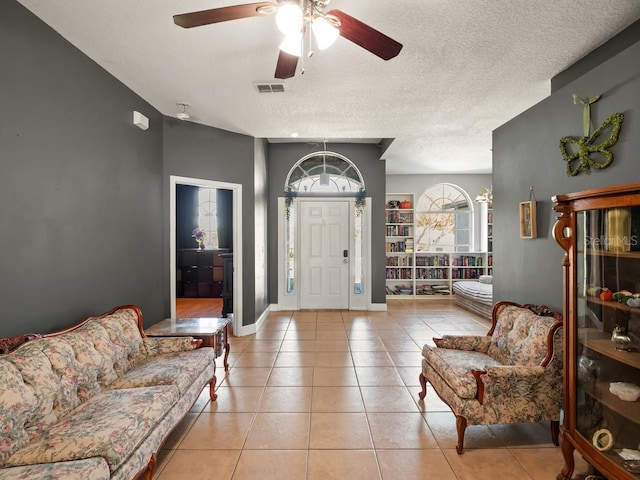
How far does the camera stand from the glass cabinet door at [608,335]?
5.70 feet

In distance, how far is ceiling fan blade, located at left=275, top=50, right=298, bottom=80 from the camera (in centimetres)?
207

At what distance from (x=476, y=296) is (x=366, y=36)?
18.3ft

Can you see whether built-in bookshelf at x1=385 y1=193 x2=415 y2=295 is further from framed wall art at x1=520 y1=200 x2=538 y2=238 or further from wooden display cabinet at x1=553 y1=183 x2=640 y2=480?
wooden display cabinet at x1=553 y1=183 x2=640 y2=480

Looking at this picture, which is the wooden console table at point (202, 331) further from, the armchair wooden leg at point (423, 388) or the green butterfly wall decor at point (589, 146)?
the green butterfly wall decor at point (589, 146)

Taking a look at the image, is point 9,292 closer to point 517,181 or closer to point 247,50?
point 247,50

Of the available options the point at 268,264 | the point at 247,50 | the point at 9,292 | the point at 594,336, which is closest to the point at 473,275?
the point at 268,264

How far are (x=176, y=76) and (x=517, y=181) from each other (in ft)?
11.1

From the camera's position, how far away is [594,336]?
77.1 inches

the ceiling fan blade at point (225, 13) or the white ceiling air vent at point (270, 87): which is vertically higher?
the white ceiling air vent at point (270, 87)

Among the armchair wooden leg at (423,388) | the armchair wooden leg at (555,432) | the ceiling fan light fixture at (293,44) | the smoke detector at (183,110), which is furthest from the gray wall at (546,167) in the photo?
the smoke detector at (183,110)

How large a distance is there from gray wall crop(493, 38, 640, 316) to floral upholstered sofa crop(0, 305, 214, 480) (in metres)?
3.04

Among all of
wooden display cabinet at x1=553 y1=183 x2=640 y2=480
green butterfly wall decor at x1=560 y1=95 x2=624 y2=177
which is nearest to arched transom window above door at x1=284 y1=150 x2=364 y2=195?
green butterfly wall decor at x1=560 y1=95 x2=624 y2=177

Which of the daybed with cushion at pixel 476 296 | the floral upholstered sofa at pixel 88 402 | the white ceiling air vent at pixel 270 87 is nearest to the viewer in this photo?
the floral upholstered sofa at pixel 88 402

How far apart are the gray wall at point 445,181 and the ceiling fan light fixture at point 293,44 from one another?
6.60m
